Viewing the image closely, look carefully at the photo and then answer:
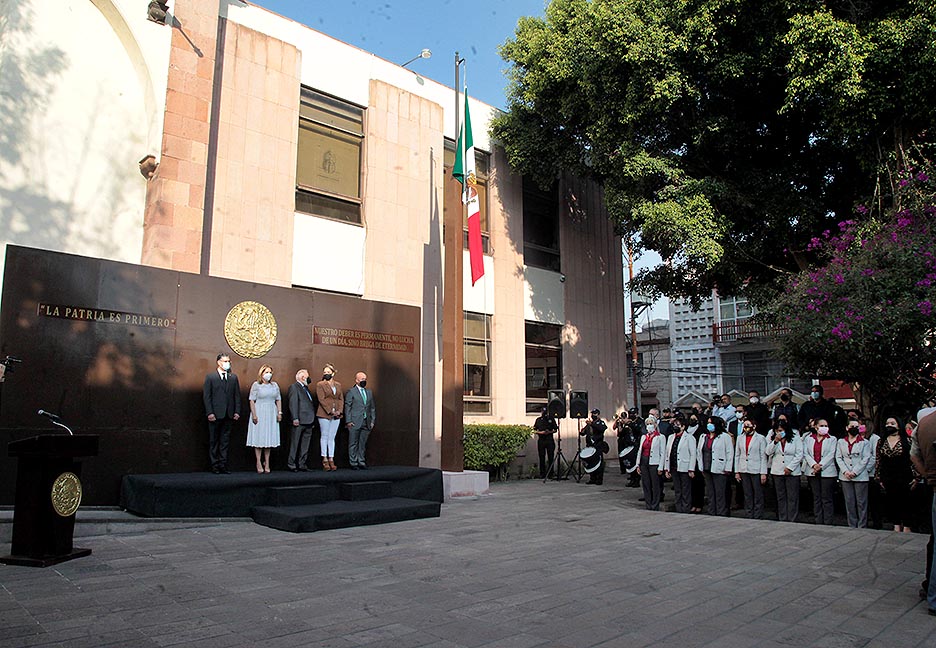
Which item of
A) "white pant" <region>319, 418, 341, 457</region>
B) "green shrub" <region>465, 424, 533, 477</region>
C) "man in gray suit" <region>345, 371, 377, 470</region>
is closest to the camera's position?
"white pant" <region>319, 418, 341, 457</region>

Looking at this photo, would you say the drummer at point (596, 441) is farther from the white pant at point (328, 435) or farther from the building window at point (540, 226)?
the white pant at point (328, 435)

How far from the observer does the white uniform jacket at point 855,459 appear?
9570mm

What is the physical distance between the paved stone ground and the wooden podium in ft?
0.71

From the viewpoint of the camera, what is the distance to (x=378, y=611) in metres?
4.93

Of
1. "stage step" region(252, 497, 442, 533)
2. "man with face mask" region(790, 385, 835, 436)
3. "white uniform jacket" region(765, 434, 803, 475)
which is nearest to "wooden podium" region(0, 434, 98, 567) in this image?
"stage step" region(252, 497, 442, 533)

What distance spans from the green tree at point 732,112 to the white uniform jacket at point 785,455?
449cm

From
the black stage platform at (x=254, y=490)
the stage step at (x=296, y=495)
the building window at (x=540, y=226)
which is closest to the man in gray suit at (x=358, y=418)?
the black stage platform at (x=254, y=490)

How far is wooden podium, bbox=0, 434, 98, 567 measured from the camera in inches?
245

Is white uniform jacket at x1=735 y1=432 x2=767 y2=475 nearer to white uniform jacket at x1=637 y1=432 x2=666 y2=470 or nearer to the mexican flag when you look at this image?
white uniform jacket at x1=637 y1=432 x2=666 y2=470

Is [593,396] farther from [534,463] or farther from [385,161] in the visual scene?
[385,161]

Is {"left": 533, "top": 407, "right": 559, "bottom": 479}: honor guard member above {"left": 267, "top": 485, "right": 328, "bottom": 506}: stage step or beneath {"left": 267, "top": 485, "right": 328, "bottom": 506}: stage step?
above

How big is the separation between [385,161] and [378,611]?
12210 millimetres

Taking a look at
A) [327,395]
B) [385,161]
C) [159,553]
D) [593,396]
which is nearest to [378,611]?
[159,553]

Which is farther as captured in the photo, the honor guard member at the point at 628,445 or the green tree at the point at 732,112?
the honor guard member at the point at 628,445
